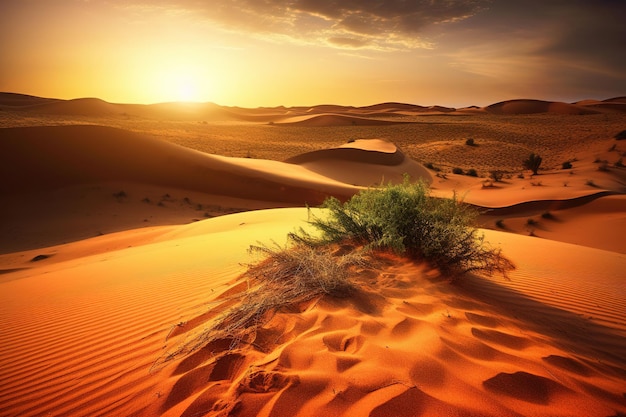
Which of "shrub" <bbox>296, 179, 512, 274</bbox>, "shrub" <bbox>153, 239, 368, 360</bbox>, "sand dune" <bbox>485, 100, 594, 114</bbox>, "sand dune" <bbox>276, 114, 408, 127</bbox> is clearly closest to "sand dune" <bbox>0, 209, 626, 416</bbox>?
"shrub" <bbox>153, 239, 368, 360</bbox>

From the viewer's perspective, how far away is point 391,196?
15.4 ft

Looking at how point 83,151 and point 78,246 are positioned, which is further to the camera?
point 83,151

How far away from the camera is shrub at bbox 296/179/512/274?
13.6 feet

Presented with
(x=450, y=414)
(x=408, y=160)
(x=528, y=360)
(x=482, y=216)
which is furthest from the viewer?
(x=408, y=160)

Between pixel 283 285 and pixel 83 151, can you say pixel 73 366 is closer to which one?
pixel 283 285

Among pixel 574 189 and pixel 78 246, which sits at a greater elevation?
pixel 574 189

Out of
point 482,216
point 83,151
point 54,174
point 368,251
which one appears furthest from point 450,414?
point 83,151

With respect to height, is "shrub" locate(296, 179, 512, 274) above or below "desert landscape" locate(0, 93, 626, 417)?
above

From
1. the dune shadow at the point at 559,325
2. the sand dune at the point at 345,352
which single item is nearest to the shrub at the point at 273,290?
the sand dune at the point at 345,352

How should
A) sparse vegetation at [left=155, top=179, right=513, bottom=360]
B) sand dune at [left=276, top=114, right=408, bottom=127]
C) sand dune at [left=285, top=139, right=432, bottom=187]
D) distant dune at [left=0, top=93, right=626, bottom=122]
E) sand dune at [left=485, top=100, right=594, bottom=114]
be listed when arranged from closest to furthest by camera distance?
sparse vegetation at [left=155, top=179, right=513, bottom=360]
sand dune at [left=285, top=139, right=432, bottom=187]
sand dune at [left=276, top=114, right=408, bottom=127]
distant dune at [left=0, top=93, right=626, bottom=122]
sand dune at [left=485, top=100, right=594, bottom=114]

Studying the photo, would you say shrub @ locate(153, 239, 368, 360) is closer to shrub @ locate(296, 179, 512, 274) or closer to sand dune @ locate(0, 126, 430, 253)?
shrub @ locate(296, 179, 512, 274)

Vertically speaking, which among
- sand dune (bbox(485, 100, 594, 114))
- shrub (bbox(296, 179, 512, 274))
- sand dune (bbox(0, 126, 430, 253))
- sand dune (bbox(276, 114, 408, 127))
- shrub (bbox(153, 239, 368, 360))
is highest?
sand dune (bbox(485, 100, 594, 114))

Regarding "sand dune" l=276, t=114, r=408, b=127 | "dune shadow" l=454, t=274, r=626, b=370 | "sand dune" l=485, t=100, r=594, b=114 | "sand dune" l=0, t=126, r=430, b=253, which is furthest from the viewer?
"sand dune" l=485, t=100, r=594, b=114

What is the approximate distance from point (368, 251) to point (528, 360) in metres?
2.24
